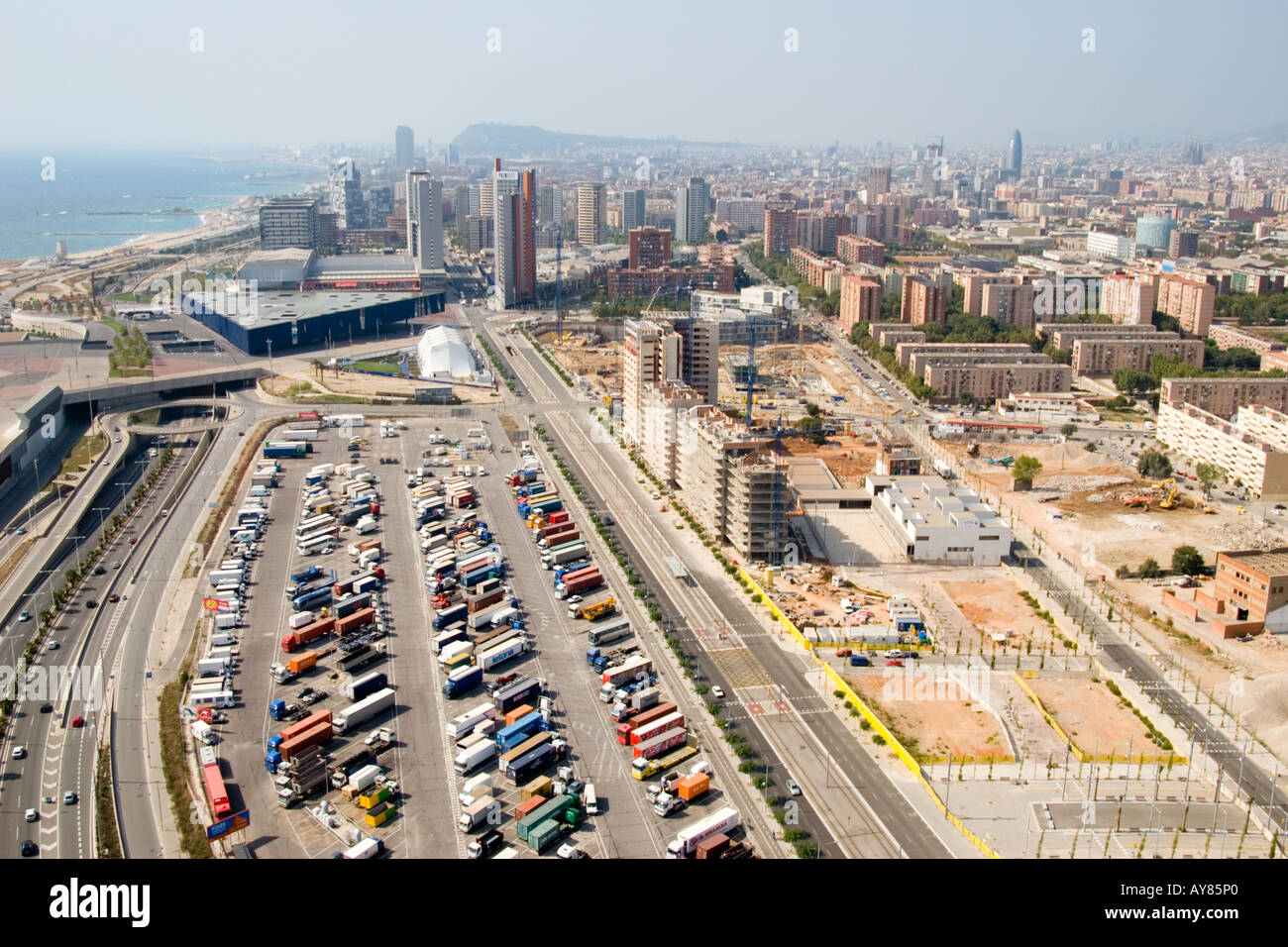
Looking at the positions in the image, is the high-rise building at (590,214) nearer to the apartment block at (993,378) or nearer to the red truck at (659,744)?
the apartment block at (993,378)

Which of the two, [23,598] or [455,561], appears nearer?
[23,598]

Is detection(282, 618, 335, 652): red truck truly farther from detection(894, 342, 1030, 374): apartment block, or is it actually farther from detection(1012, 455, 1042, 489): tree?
detection(894, 342, 1030, 374): apartment block

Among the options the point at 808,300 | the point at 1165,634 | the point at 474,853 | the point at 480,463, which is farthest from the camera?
the point at 808,300

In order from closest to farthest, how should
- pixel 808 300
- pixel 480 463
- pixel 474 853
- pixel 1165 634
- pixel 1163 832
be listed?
pixel 474 853 → pixel 1163 832 → pixel 1165 634 → pixel 480 463 → pixel 808 300

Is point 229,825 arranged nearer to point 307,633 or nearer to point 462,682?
point 462,682

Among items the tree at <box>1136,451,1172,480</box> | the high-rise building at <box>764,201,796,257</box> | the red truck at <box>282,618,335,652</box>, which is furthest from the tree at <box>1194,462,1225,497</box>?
the high-rise building at <box>764,201,796,257</box>

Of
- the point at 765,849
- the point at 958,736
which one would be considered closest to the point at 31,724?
the point at 765,849

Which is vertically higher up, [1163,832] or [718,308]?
[718,308]
